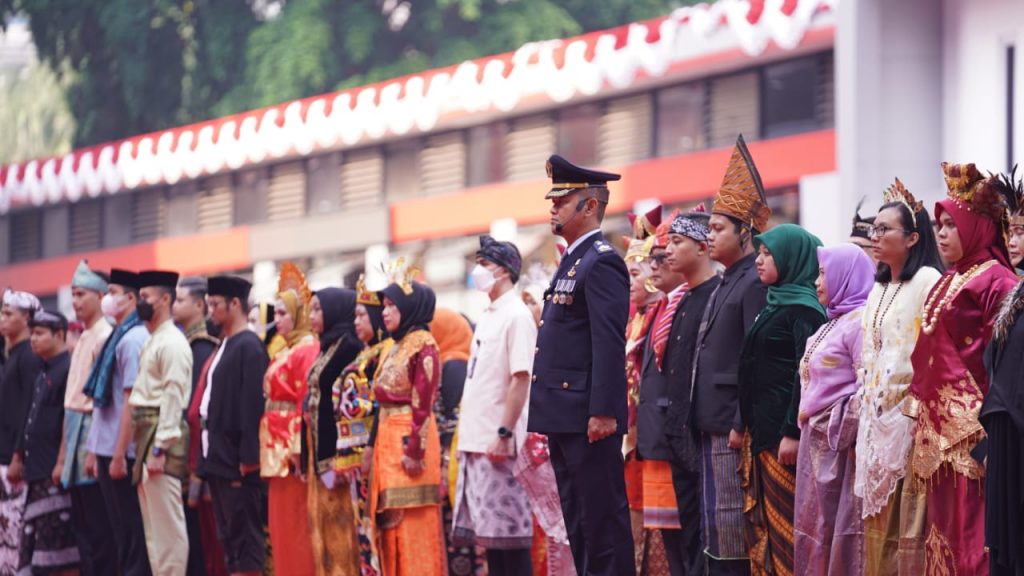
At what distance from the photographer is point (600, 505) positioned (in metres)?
7.19

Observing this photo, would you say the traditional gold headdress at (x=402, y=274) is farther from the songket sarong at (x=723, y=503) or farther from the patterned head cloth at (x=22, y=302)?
the patterned head cloth at (x=22, y=302)

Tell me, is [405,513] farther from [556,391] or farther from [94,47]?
[94,47]

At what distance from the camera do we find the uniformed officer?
7.17m

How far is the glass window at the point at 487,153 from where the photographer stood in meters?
21.0

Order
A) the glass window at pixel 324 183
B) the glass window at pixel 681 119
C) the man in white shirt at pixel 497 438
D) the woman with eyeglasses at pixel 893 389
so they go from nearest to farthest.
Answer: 1. the woman with eyeglasses at pixel 893 389
2. the man in white shirt at pixel 497 438
3. the glass window at pixel 681 119
4. the glass window at pixel 324 183

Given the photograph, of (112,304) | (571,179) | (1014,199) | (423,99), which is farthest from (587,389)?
(423,99)

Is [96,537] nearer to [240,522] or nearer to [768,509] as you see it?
[240,522]

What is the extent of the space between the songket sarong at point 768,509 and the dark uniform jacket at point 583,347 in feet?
2.18

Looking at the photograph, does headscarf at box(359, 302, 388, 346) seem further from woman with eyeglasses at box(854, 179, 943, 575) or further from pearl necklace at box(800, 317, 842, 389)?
woman with eyeglasses at box(854, 179, 943, 575)

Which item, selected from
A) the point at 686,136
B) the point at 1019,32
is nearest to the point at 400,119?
the point at 686,136

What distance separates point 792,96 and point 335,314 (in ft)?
27.3

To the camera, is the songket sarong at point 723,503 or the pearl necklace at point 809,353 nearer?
the pearl necklace at point 809,353

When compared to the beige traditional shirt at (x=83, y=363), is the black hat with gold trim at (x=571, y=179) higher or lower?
higher

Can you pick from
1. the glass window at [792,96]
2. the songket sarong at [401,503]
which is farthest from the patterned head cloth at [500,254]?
the glass window at [792,96]
